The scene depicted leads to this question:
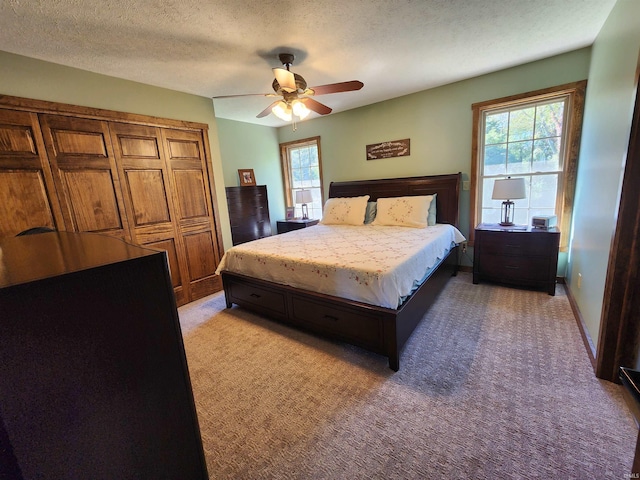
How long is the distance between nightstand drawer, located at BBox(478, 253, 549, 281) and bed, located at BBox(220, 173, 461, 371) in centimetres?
40

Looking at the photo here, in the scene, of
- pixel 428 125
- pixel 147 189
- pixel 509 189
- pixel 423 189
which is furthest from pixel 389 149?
pixel 147 189

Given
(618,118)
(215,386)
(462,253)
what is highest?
(618,118)

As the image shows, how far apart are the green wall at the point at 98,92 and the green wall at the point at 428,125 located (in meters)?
1.70

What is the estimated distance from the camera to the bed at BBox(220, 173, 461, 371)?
1890 mm

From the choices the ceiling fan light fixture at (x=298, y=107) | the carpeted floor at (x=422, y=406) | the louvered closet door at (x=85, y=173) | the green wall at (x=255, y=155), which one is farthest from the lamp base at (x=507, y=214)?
the louvered closet door at (x=85, y=173)

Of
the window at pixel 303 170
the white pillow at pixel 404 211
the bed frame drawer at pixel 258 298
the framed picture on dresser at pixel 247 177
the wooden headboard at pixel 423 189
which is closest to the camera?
the bed frame drawer at pixel 258 298

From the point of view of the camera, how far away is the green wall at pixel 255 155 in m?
4.55

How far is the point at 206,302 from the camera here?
3.30 m

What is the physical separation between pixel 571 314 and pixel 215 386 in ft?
10.0

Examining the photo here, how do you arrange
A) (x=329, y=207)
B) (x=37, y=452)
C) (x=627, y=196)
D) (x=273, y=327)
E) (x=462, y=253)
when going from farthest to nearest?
(x=329, y=207)
(x=462, y=253)
(x=273, y=327)
(x=627, y=196)
(x=37, y=452)

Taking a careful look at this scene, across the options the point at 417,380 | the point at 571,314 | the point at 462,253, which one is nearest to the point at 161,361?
the point at 417,380

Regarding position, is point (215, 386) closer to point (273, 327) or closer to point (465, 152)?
point (273, 327)

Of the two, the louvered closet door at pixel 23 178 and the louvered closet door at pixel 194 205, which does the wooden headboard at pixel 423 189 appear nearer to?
the louvered closet door at pixel 194 205

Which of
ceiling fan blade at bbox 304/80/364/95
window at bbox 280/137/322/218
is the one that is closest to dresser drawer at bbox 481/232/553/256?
ceiling fan blade at bbox 304/80/364/95
